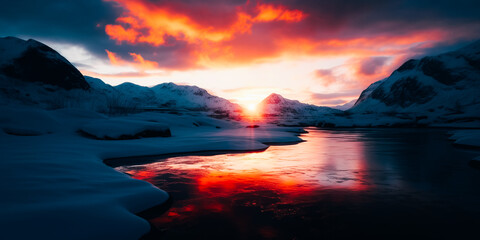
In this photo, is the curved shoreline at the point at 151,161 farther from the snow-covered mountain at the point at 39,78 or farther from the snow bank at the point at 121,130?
the snow-covered mountain at the point at 39,78

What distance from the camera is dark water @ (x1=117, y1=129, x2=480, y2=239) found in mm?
4305

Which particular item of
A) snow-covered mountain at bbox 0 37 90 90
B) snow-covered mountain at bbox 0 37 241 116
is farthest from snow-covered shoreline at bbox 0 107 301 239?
snow-covered mountain at bbox 0 37 90 90

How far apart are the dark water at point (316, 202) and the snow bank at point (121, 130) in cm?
691

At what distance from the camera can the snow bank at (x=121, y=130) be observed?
1514 cm

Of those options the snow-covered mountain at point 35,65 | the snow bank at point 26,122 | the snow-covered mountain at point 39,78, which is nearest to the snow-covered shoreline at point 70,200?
the snow bank at point 26,122

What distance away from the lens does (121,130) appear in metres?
15.9

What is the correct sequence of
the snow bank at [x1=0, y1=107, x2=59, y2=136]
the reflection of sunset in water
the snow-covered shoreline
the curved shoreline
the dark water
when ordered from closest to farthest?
1. the snow-covered shoreline
2. the curved shoreline
3. the dark water
4. the reflection of sunset in water
5. the snow bank at [x1=0, y1=107, x2=59, y2=136]

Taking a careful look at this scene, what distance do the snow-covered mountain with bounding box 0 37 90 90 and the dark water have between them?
153m

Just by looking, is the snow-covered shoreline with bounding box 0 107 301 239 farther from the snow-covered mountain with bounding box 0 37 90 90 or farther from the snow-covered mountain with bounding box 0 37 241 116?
the snow-covered mountain with bounding box 0 37 90 90

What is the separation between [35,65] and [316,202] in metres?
171

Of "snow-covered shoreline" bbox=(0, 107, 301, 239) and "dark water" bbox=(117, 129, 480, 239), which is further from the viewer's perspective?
"dark water" bbox=(117, 129, 480, 239)

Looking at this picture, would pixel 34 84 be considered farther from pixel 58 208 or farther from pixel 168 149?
pixel 58 208

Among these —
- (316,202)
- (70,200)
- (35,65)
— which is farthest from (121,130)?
(35,65)

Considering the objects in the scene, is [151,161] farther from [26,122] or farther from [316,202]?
[26,122]
